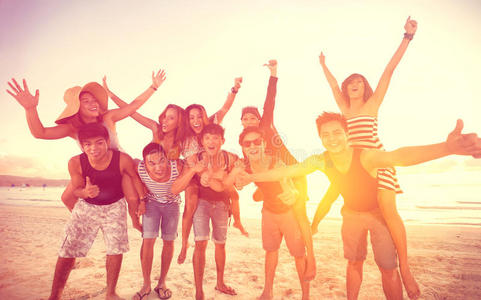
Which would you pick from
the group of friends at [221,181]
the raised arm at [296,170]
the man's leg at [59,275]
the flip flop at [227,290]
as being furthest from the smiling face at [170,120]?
the flip flop at [227,290]

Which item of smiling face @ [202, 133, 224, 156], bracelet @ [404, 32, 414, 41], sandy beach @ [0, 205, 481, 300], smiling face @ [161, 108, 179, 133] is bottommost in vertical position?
sandy beach @ [0, 205, 481, 300]

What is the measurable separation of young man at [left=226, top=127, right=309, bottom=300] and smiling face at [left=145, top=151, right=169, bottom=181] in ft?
3.87

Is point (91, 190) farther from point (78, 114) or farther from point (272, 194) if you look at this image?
point (272, 194)

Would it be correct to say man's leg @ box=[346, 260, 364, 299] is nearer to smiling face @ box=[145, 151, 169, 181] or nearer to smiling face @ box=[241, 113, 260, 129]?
smiling face @ box=[241, 113, 260, 129]

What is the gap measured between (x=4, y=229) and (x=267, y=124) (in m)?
12.8

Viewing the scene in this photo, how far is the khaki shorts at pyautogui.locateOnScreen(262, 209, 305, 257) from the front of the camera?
13.1 ft

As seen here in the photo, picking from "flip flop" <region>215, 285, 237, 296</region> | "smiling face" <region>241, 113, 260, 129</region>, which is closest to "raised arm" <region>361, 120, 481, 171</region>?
"smiling face" <region>241, 113, 260, 129</region>

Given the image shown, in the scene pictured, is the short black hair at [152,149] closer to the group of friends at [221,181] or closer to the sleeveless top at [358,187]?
the group of friends at [221,181]

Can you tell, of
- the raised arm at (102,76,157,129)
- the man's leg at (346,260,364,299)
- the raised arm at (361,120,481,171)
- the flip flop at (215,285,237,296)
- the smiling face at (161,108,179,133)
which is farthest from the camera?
the raised arm at (102,76,157,129)

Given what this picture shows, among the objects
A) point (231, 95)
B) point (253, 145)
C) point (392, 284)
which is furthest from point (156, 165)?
point (392, 284)

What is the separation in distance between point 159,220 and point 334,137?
3343 mm

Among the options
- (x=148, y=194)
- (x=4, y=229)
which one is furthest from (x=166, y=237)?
(x=4, y=229)

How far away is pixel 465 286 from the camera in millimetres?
4699

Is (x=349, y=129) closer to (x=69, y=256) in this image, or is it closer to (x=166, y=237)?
(x=166, y=237)
